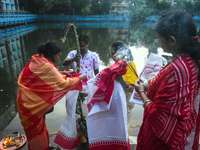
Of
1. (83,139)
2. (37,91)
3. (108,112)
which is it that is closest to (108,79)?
(108,112)

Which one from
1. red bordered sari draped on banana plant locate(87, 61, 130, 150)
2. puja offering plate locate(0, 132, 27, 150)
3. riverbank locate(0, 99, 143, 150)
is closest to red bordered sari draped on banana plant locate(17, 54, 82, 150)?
red bordered sari draped on banana plant locate(87, 61, 130, 150)

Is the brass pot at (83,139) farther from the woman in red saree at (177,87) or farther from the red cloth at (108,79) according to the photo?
the woman in red saree at (177,87)

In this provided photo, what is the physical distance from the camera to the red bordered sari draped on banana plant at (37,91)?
200cm

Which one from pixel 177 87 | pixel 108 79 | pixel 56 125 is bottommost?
pixel 56 125

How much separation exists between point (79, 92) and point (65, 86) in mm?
335

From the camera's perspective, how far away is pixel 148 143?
1.36 meters

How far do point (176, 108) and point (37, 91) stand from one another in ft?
5.16

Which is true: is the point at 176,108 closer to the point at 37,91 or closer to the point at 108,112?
the point at 108,112

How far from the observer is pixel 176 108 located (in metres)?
1.11

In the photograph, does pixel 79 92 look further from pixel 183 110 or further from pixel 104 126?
pixel 183 110

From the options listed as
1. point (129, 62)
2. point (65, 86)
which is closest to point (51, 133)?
point (65, 86)

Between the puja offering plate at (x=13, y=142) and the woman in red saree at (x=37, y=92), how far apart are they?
57cm

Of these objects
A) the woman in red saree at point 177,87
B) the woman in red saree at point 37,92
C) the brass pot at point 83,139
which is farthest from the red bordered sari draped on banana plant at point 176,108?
the brass pot at point 83,139

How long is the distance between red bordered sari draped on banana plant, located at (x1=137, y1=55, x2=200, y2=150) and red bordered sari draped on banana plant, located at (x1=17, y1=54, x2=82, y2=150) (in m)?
1.21
